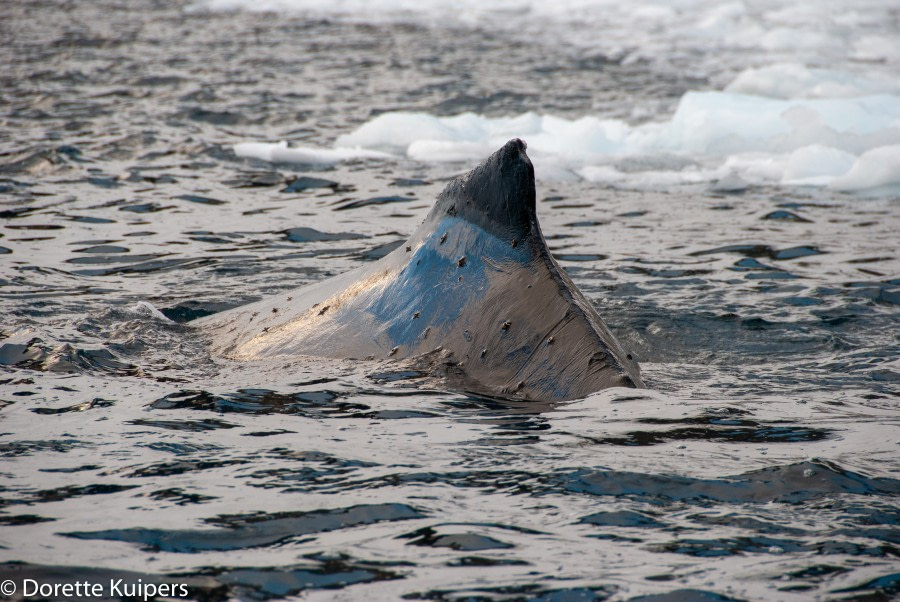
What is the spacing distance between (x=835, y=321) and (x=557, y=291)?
8.92ft

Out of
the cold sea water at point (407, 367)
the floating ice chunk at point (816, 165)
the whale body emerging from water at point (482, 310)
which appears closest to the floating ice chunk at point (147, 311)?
the cold sea water at point (407, 367)

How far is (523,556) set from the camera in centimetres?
309

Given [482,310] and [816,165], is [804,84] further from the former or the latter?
[482,310]

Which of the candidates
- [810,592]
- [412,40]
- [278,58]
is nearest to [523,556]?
[810,592]

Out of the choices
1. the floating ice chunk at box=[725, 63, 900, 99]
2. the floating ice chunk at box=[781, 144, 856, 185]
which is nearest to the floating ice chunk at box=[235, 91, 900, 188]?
the floating ice chunk at box=[781, 144, 856, 185]

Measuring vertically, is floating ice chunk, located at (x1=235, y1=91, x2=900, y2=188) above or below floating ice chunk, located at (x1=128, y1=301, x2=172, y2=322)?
above

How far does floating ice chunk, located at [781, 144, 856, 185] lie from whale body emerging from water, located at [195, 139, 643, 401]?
267 inches

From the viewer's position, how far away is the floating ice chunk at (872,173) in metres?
10.5

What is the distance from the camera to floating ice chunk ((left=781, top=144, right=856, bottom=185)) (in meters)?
10.9

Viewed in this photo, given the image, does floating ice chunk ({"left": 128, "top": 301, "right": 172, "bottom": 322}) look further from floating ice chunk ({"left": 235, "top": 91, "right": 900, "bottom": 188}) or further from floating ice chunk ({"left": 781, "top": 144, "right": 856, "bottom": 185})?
floating ice chunk ({"left": 781, "top": 144, "right": 856, "bottom": 185})

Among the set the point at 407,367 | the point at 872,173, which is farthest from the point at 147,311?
the point at 872,173

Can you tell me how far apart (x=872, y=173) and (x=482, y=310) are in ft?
23.4

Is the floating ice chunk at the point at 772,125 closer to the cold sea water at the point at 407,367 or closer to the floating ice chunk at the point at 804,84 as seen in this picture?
the cold sea water at the point at 407,367

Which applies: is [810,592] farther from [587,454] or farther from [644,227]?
[644,227]
